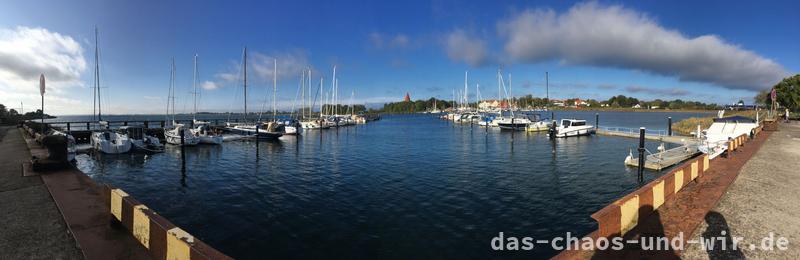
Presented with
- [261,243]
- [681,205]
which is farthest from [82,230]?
[681,205]

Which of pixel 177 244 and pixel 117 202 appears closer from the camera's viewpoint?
pixel 177 244

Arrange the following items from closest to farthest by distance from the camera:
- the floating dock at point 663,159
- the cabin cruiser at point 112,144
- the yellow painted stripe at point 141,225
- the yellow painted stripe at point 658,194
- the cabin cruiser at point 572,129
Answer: the yellow painted stripe at point 141,225 < the yellow painted stripe at point 658,194 < the floating dock at point 663,159 < the cabin cruiser at point 112,144 < the cabin cruiser at point 572,129

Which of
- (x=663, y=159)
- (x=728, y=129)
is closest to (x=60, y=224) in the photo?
(x=663, y=159)

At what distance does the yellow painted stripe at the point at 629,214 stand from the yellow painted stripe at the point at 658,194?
1.02m

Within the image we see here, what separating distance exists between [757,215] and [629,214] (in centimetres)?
360

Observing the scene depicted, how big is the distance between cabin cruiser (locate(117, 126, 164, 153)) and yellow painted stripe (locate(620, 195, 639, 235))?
3758 centimetres

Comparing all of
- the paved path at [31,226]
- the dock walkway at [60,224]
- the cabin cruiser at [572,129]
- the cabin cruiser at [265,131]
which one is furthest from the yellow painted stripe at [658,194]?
the cabin cruiser at [265,131]

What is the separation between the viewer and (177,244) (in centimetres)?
411

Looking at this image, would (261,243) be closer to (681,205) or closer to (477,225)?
(477,225)

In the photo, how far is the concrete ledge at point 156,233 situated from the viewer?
3.90 m

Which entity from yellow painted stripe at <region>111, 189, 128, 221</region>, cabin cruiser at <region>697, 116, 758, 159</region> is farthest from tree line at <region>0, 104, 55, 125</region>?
cabin cruiser at <region>697, 116, 758, 159</region>

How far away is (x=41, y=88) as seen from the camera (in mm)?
13219

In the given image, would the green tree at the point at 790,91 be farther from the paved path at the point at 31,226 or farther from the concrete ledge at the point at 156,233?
the paved path at the point at 31,226

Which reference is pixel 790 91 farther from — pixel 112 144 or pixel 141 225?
pixel 112 144
